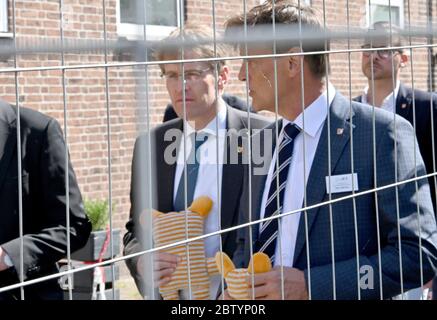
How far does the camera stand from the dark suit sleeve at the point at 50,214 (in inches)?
122

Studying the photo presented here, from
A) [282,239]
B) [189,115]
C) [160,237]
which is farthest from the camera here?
[282,239]

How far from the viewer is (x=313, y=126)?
324 cm

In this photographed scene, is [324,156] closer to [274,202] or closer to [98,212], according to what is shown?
[274,202]

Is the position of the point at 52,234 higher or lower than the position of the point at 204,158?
lower

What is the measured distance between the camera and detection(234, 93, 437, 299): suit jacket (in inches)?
124

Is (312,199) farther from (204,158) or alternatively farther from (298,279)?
(204,158)

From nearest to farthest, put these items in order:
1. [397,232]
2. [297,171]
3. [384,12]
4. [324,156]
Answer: [297,171]
[324,156]
[397,232]
[384,12]

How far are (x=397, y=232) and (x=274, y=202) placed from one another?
1.87 ft

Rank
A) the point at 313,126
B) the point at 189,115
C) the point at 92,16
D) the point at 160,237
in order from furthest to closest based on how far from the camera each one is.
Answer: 1. the point at 92,16
2. the point at 313,126
3. the point at 189,115
4. the point at 160,237

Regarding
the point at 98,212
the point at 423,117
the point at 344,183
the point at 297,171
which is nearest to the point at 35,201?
the point at 297,171

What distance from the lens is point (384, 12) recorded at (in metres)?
3.70

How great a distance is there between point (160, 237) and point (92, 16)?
3.73m

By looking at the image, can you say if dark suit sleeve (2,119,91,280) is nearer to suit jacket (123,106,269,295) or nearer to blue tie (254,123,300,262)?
suit jacket (123,106,269,295)

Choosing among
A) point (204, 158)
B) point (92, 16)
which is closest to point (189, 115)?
point (204, 158)
